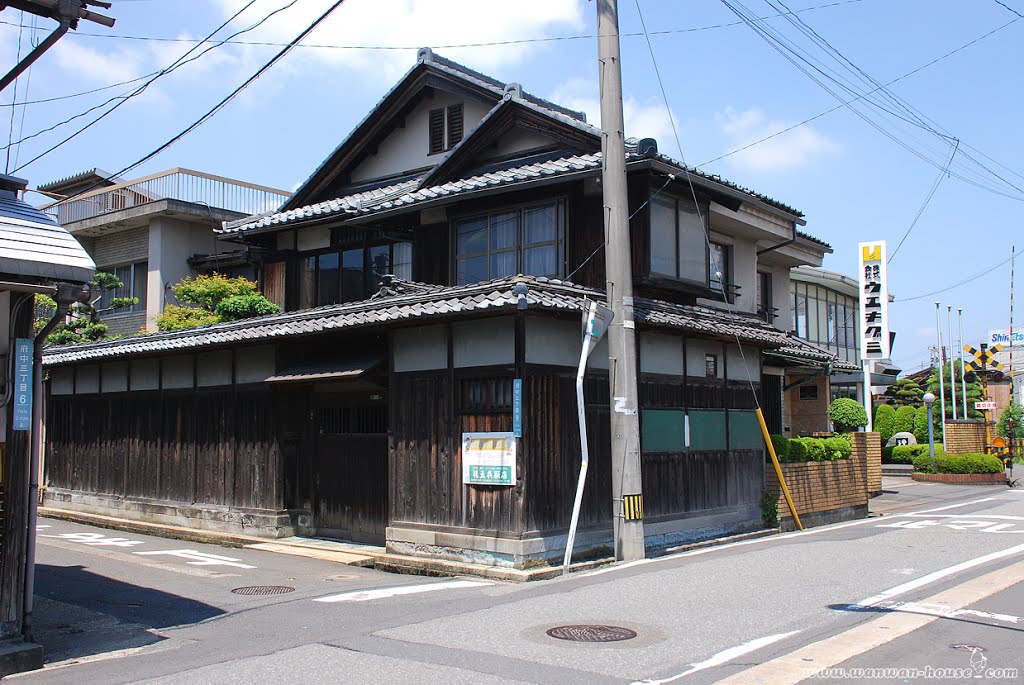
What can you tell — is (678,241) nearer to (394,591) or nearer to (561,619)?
(394,591)

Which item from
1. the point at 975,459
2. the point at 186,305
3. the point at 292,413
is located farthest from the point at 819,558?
the point at 975,459

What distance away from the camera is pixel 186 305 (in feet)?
88.1

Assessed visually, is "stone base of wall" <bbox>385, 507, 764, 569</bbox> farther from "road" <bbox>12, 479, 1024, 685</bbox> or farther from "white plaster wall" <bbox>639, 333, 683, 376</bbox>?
"white plaster wall" <bbox>639, 333, 683, 376</bbox>

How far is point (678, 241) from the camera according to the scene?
1669cm

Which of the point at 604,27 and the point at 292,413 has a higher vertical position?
the point at 604,27

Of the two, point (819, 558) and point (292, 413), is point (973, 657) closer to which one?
point (819, 558)

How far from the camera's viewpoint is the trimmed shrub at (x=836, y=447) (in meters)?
19.6

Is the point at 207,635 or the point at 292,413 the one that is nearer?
the point at 207,635

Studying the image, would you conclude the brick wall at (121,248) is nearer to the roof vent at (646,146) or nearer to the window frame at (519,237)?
the window frame at (519,237)

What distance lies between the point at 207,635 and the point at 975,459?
30698 mm

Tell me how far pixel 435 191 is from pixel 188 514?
27.9 feet

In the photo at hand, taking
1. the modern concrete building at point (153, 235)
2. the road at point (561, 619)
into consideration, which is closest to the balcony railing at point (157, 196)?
the modern concrete building at point (153, 235)

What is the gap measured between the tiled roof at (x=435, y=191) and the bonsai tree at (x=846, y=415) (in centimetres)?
827

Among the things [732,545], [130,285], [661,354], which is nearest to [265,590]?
[661,354]
